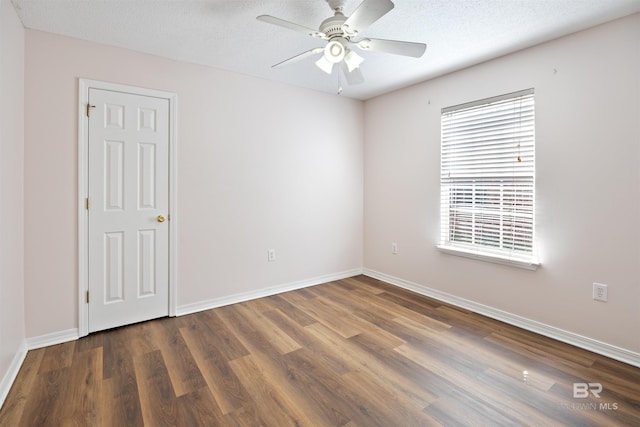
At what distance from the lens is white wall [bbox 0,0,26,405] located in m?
1.85

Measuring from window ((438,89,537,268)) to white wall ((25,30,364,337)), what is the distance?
4.52 feet

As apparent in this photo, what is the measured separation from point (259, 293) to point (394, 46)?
109 inches

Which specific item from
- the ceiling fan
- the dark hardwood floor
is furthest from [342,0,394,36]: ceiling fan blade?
the dark hardwood floor

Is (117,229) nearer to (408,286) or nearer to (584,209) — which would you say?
(408,286)

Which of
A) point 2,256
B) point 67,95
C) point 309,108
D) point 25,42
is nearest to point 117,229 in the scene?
point 2,256

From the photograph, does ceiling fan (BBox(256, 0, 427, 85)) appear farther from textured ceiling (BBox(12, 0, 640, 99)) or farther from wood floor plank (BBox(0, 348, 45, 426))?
wood floor plank (BBox(0, 348, 45, 426))

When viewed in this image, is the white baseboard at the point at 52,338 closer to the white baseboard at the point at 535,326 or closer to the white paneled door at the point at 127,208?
the white paneled door at the point at 127,208

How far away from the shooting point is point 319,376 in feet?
6.70

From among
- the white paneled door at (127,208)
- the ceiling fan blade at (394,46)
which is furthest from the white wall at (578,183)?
the white paneled door at (127,208)

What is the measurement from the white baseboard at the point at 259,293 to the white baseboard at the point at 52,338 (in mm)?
806

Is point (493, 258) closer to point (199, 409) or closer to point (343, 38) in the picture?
point (343, 38)

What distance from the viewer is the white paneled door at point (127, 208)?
Answer: 2.61m

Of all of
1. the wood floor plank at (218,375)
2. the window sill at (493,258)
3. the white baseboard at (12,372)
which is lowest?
the wood floor plank at (218,375)

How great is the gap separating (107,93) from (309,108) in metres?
2.08
